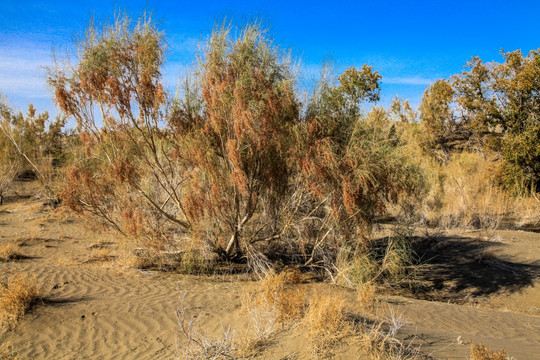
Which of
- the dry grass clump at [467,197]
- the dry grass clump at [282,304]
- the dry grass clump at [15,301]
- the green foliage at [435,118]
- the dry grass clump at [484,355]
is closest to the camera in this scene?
the dry grass clump at [484,355]

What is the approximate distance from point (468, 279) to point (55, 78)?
1144 cm

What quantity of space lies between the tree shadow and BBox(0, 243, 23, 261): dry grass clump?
9816 mm

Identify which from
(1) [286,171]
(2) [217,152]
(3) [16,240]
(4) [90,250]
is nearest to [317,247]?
(1) [286,171]

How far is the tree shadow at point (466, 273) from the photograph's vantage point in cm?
976

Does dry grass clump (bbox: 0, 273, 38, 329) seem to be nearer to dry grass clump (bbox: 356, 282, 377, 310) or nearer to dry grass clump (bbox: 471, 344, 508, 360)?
dry grass clump (bbox: 356, 282, 377, 310)

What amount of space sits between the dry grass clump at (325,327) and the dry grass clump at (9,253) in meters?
8.06

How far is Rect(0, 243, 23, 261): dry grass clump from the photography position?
30.4 ft

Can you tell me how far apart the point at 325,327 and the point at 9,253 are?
27.8 feet

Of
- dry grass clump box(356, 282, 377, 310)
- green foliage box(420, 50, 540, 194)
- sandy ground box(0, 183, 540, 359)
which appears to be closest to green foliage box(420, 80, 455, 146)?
green foliage box(420, 50, 540, 194)

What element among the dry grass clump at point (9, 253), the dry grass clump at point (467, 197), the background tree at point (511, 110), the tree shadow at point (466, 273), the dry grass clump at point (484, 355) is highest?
the background tree at point (511, 110)

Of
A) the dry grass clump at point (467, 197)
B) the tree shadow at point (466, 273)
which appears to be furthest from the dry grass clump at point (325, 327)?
the dry grass clump at point (467, 197)

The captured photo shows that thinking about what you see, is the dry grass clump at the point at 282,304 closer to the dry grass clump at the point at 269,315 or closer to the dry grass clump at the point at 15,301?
the dry grass clump at the point at 269,315

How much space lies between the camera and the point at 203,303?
691 centimetres

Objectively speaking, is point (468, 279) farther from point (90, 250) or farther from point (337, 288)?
point (90, 250)
